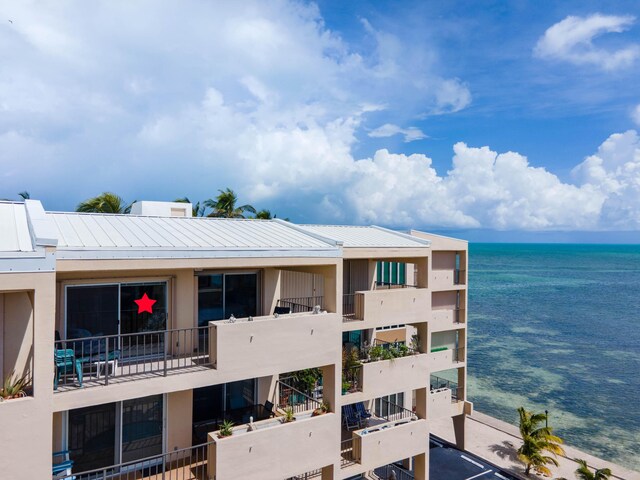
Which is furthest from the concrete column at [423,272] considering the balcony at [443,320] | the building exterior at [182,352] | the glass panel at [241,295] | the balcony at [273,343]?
the glass panel at [241,295]

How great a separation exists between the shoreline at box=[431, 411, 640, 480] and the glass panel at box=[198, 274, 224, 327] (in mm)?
20564

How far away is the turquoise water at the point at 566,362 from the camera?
36844 mm

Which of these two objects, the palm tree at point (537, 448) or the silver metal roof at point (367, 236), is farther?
the palm tree at point (537, 448)

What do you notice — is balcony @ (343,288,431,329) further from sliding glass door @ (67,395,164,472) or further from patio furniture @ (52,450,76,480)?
patio furniture @ (52,450,76,480)

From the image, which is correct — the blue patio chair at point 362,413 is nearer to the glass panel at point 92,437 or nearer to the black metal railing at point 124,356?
the black metal railing at point 124,356

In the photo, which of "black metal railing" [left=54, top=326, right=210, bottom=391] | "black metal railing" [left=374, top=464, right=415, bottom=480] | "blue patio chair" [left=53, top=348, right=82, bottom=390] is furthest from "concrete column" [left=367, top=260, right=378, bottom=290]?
"blue patio chair" [left=53, top=348, right=82, bottom=390]

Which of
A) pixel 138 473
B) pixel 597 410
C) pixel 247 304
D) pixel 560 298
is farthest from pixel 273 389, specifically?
pixel 560 298

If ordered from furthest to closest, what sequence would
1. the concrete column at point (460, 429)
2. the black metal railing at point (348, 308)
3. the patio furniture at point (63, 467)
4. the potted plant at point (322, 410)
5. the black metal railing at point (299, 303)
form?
the concrete column at point (460, 429) → the black metal railing at point (348, 308) → the black metal railing at point (299, 303) → the potted plant at point (322, 410) → the patio furniture at point (63, 467)

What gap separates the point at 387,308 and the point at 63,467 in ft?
36.8

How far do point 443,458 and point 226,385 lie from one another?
14478 mm

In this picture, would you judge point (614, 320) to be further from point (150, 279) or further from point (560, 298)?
point (150, 279)

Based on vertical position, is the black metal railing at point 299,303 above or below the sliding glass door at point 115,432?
above

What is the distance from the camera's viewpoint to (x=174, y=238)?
1126cm

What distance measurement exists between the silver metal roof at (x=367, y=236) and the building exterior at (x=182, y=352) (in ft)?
1.83
